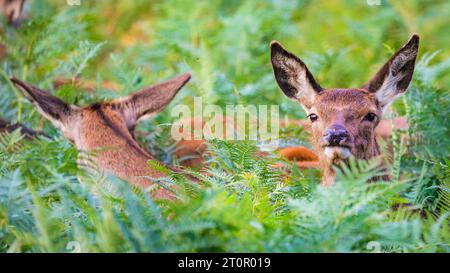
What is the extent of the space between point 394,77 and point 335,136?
3.41 ft

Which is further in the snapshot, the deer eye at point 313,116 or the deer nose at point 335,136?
the deer eye at point 313,116

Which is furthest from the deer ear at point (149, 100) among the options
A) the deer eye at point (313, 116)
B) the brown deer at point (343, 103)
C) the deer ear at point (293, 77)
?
the deer eye at point (313, 116)

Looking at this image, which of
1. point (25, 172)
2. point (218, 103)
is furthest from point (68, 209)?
point (218, 103)

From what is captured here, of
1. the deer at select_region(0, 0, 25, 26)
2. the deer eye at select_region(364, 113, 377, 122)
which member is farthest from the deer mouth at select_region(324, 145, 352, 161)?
the deer at select_region(0, 0, 25, 26)

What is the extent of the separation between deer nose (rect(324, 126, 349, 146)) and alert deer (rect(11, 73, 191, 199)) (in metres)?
1.15

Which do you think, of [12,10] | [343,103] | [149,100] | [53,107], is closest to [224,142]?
[343,103]

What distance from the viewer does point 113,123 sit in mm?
8141

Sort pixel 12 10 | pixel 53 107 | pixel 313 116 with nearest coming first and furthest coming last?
pixel 313 116 → pixel 53 107 → pixel 12 10

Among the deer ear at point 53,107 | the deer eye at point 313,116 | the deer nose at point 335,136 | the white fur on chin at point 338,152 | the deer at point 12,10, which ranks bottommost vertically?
the white fur on chin at point 338,152

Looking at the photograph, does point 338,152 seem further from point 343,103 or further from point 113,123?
point 113,123

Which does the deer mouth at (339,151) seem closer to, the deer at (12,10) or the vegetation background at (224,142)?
the vegetation background at (224,142)

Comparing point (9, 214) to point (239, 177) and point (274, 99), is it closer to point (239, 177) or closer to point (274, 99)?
point (239, 177)

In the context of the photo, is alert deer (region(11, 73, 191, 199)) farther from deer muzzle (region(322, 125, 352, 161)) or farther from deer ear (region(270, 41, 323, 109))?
deer muzzle (region(322, 125, 352, 161))

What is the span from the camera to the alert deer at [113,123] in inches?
305
